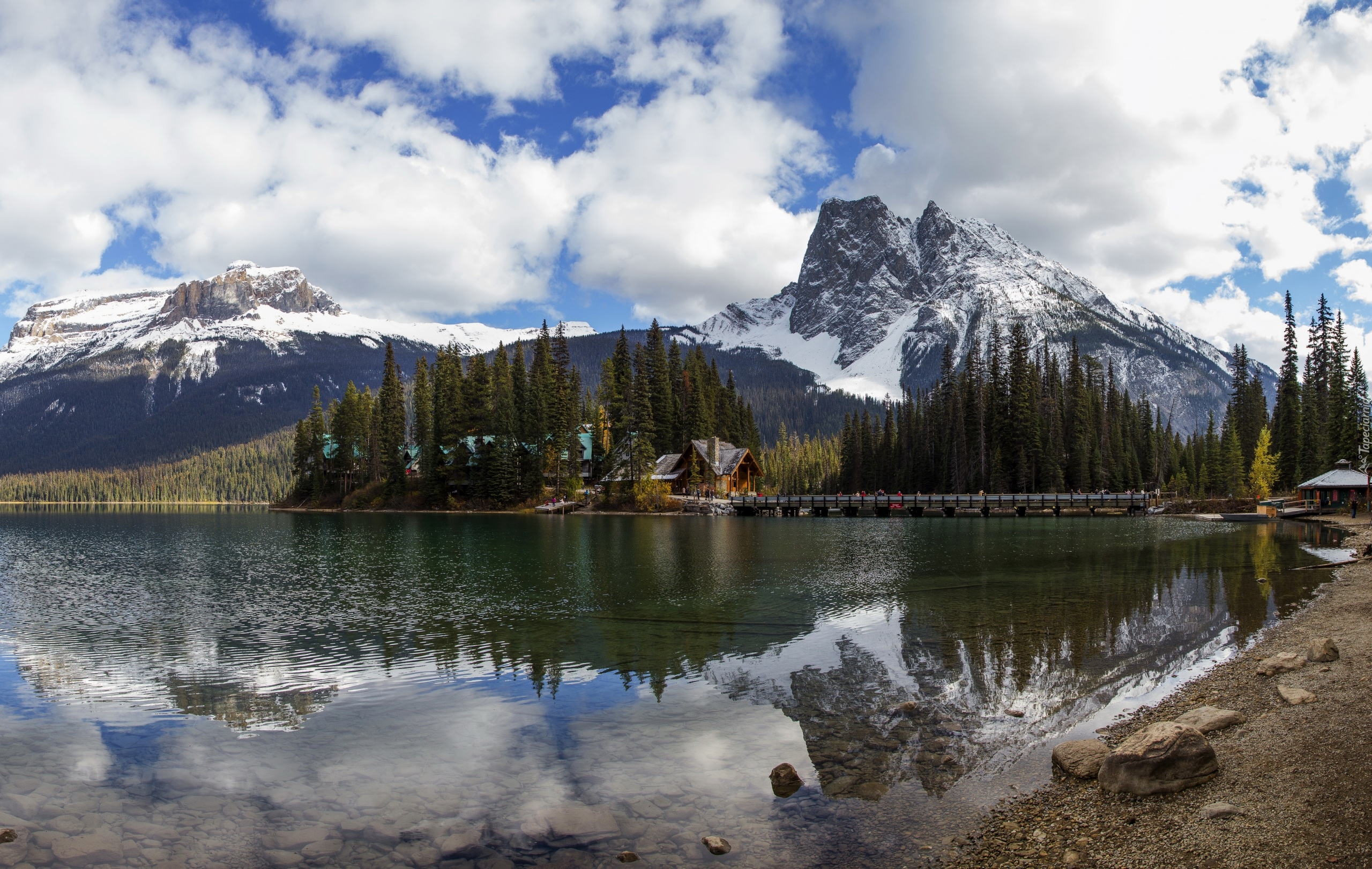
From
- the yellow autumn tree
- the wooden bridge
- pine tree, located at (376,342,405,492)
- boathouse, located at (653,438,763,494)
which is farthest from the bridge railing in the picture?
pine tree, located at (376,342,405,492)

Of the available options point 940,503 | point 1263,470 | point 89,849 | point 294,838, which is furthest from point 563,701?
point 1263,470

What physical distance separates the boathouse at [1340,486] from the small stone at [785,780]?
73901 mm

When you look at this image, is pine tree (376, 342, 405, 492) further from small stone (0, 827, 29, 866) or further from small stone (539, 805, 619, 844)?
small stone (539, 805, 619, 844)

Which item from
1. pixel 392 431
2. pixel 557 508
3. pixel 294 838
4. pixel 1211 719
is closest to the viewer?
pixel 294 838

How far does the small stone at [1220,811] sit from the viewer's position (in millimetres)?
8695

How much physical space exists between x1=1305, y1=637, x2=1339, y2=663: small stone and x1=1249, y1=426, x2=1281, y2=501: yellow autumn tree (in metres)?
89.4

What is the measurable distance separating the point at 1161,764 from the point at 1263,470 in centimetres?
10360

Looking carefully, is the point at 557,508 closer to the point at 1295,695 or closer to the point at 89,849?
the point at 89,849

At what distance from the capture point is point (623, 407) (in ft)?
337

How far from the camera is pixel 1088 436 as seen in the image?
10725cm

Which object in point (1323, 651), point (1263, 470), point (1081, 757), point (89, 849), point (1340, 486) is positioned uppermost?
point (1263, 470)

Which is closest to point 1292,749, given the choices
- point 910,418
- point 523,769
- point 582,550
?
point 523,769

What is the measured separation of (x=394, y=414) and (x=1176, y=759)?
11239 cm

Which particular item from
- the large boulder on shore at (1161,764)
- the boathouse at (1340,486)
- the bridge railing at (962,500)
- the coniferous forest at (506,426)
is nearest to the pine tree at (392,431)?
the coniferous forest at (506,426)
